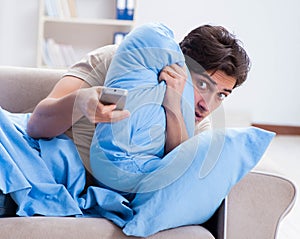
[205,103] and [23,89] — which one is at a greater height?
[205,103]

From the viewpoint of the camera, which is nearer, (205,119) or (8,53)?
(205,119)

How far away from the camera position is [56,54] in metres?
3.88

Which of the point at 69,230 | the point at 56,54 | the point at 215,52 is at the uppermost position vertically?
the point at 215,52

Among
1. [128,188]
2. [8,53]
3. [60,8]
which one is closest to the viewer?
[128,188]

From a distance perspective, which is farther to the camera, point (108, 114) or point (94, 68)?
point (94, 68)

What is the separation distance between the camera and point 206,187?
3.92ft

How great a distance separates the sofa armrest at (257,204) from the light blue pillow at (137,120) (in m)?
0.21

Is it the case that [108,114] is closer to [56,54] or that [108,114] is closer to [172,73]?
[172,73]

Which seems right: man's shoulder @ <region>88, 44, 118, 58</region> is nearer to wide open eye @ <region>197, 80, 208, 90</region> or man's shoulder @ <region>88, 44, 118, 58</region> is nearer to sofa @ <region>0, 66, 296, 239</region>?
wide open eye @ <region>197, 80, 208, 90</region>

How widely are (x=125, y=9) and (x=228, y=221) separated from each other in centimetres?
288

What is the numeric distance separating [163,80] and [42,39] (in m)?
2.78

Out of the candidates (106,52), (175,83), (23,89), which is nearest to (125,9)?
(23,89)

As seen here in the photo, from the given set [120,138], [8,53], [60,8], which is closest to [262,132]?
[120,138]

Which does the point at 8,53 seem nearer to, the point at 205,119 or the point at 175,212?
the point at 205,119
